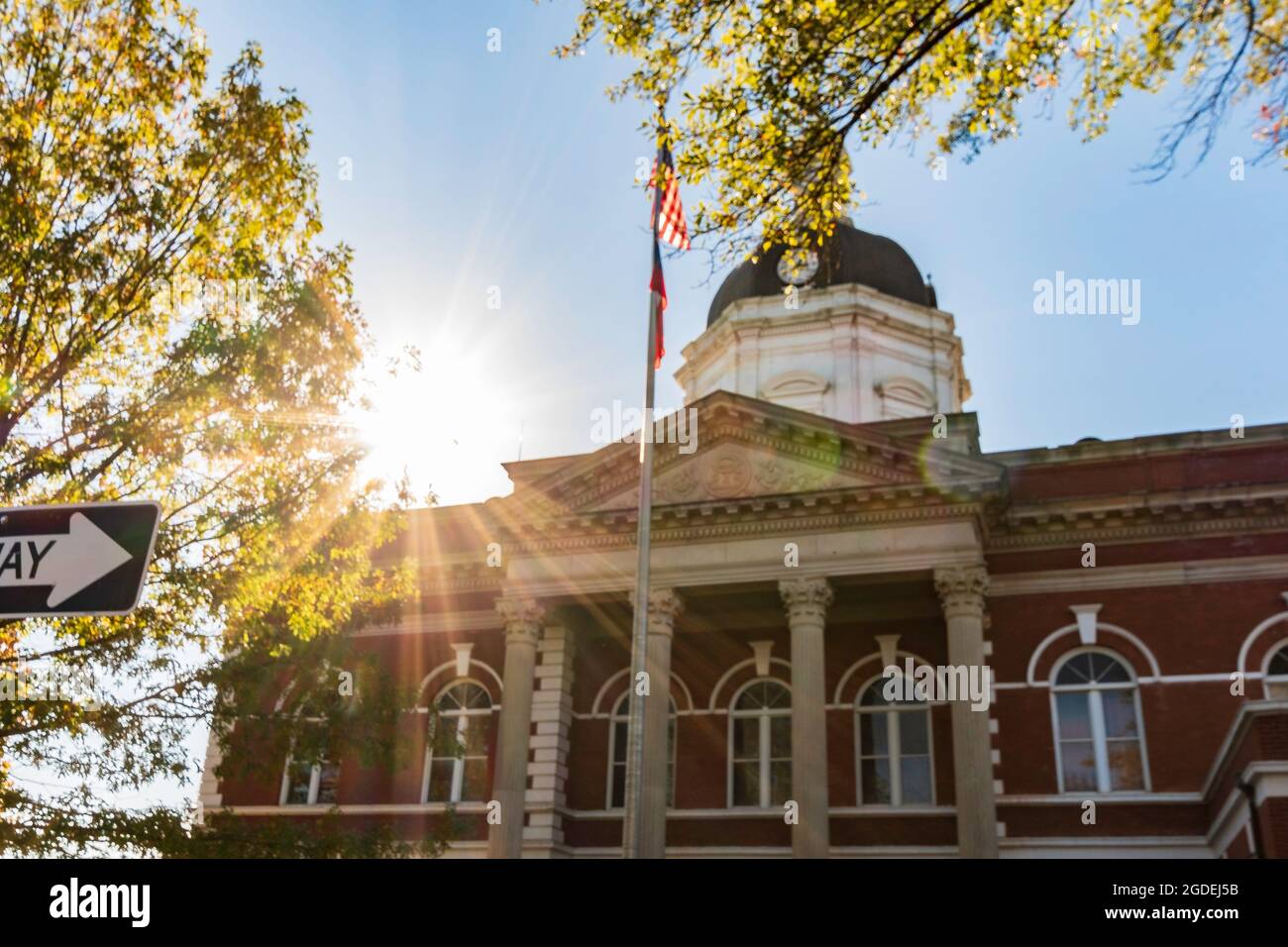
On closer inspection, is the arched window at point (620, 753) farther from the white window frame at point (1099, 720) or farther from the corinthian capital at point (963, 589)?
the white window frame at point (1099, 720)

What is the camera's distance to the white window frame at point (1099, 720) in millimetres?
23047

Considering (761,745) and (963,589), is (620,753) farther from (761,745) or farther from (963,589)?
(963,589)

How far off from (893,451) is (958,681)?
4881 mm

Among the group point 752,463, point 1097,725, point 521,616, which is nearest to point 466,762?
point 521,616

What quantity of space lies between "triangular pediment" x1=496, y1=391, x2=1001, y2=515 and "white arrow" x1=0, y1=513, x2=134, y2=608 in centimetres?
2106

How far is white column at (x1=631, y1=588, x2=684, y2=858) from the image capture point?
Result: 2238 centimetres

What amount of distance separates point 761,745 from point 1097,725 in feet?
23.2

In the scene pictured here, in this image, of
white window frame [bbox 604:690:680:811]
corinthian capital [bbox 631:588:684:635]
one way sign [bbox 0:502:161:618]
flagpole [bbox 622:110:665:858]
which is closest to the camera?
one way sign [bbox 0:502:161:618]

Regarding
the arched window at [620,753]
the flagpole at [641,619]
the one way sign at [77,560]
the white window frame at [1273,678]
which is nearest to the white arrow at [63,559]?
the one way sign at [77,560]

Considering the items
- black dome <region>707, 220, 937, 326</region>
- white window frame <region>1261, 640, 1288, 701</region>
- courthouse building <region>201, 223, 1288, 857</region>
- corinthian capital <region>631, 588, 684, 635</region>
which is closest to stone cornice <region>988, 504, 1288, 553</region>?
courthouse building <region>201, 223, 1288, 857</region>

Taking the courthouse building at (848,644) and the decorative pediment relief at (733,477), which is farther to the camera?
the decorative pediment relief at (733,477)

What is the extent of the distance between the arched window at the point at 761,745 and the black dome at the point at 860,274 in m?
17.0

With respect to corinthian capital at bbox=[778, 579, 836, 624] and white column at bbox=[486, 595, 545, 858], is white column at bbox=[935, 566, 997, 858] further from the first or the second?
white column at bbox=[486, 595, 545, 858]
